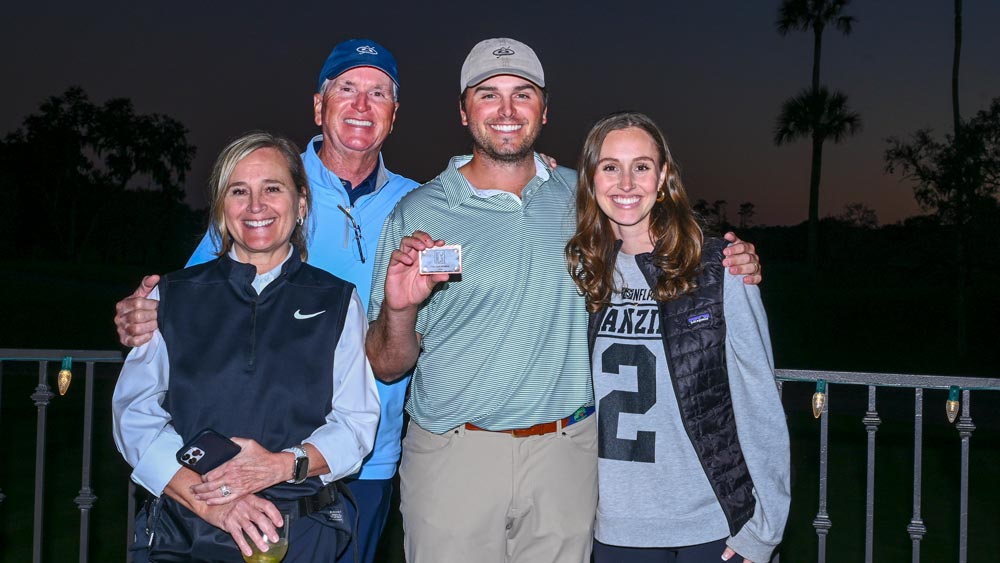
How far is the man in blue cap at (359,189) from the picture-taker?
3451 mm

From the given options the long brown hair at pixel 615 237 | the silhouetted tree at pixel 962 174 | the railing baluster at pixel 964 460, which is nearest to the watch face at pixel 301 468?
the long brown hair at pixel 615 237

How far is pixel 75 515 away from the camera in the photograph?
771 cm

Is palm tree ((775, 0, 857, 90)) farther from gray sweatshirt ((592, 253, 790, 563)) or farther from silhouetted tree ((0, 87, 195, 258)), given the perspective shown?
silhouetted tree ((0, 87, 195, 258))

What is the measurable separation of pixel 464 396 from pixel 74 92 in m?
59.9

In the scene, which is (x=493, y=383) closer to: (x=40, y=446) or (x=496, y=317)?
(x=496, y=317)

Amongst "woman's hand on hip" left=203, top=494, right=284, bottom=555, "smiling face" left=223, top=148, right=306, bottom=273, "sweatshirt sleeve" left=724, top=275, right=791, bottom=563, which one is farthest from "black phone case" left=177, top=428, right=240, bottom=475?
"sweatshirt sleeve" left=724, top=275, right=791, bottom=563

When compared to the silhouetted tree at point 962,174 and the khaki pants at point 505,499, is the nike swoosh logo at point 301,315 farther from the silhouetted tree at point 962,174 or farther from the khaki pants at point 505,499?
the silhouetted tree at point 962,174

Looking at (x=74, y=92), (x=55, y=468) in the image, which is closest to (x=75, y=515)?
(x=55, y=468)

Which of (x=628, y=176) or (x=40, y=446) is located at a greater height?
(x=628, y=176)

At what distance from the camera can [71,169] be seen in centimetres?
5572

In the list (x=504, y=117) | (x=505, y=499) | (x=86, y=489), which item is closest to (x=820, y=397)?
(x=505, y=499)

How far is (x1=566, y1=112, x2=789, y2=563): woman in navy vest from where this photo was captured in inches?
107

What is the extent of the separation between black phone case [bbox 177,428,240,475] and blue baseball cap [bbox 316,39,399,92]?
1.77 meters

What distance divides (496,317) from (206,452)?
1015 mm
